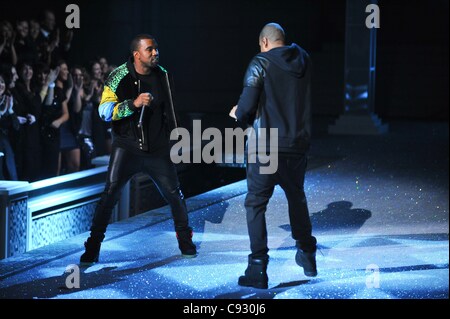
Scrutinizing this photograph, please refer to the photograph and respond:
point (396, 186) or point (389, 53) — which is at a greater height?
point (389, 53)

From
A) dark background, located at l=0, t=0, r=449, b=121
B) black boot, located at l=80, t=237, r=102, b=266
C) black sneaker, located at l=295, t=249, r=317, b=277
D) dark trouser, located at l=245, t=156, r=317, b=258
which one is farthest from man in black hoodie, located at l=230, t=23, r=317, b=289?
dark background, located at l=0, t=0, r=449, b=121

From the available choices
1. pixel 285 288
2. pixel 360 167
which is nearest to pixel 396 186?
pixel 360 167

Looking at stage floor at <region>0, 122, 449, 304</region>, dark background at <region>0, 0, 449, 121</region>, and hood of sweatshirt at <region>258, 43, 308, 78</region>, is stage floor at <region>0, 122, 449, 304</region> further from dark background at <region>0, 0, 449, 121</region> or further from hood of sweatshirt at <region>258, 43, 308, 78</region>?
dark background at <region>0, 0, 449, 121</region>

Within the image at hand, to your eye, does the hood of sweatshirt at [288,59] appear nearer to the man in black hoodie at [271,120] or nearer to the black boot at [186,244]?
the man in black hoodie at [271,120]

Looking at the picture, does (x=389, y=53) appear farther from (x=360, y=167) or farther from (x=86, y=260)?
(x=86, y=260)

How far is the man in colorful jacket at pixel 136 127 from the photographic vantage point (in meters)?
6.14

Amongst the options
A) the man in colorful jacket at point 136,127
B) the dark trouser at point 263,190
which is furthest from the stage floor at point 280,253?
the man in colorful jacket at point 136,127

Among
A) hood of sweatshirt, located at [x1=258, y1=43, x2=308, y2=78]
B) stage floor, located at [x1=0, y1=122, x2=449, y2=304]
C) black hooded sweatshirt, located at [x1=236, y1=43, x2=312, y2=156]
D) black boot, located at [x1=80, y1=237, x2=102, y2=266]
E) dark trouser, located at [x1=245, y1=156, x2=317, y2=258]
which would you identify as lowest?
stage floor, located at [x1=0, y1=122, x2=449, y2=304]

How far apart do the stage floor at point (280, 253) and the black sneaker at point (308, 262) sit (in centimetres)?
6

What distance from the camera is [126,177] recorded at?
6219 millimetres

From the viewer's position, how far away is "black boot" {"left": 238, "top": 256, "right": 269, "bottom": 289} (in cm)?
557

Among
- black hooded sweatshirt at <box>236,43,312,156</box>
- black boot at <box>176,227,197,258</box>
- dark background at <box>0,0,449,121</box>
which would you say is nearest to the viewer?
black hooded sweatshirt at <box>236,43,312,156</box>

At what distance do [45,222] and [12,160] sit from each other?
1425mm
